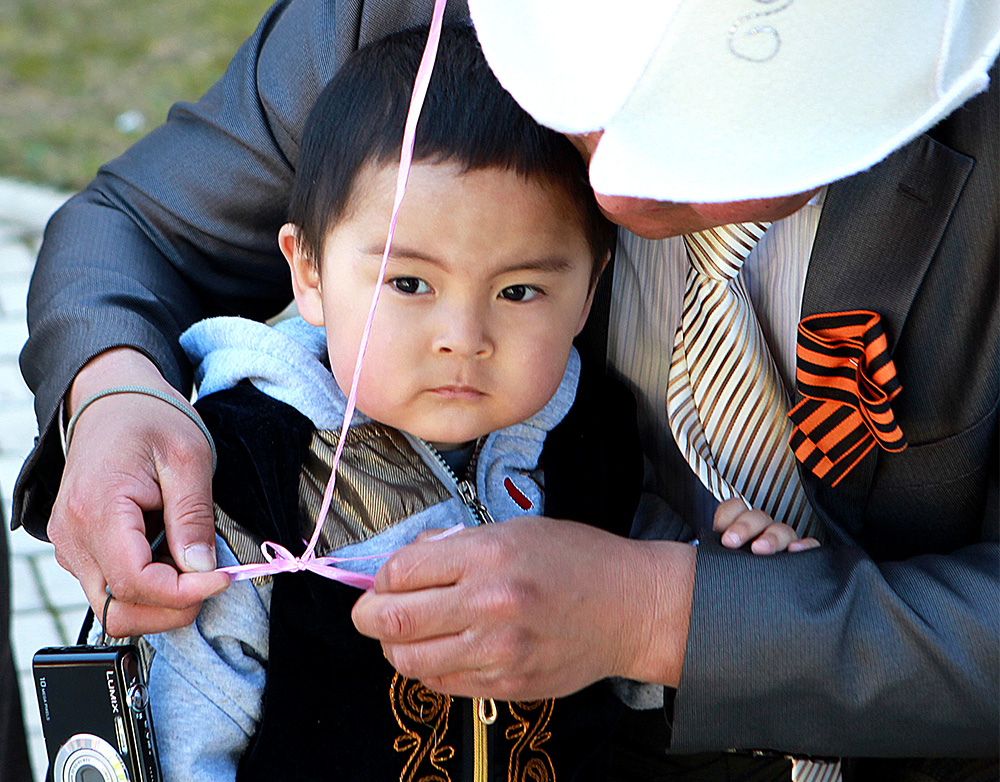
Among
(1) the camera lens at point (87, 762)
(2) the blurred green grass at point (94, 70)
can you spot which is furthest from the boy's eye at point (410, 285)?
(2) the blurred green grass at point (94, 70)

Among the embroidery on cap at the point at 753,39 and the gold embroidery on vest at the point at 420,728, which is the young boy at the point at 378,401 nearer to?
the gold embroidery on vest at the point at 420,728

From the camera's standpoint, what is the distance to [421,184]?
60.0 inches

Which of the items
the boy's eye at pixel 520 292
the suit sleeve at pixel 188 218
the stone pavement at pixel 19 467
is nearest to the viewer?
the boy's eye at pixel 520 292

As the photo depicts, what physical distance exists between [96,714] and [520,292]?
78 cm

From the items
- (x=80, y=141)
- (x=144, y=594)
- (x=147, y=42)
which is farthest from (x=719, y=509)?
(x=147, y=42)

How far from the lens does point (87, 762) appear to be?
1497 mm

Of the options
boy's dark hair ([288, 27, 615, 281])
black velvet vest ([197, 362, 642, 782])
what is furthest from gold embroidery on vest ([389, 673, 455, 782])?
boy's dark hair ([288, 27, 615, 281])

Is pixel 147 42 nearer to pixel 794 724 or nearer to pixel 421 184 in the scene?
pixel 421 184

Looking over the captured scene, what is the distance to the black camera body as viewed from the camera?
145 cm

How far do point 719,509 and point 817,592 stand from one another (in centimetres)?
23

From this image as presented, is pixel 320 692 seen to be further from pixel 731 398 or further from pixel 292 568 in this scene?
pixel 731 398

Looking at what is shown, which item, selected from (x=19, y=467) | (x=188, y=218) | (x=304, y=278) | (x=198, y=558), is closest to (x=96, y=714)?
(x=198, y=558)

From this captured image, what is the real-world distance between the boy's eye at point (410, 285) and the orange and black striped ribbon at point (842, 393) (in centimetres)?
54

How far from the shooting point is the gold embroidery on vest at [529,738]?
5.46 feet
